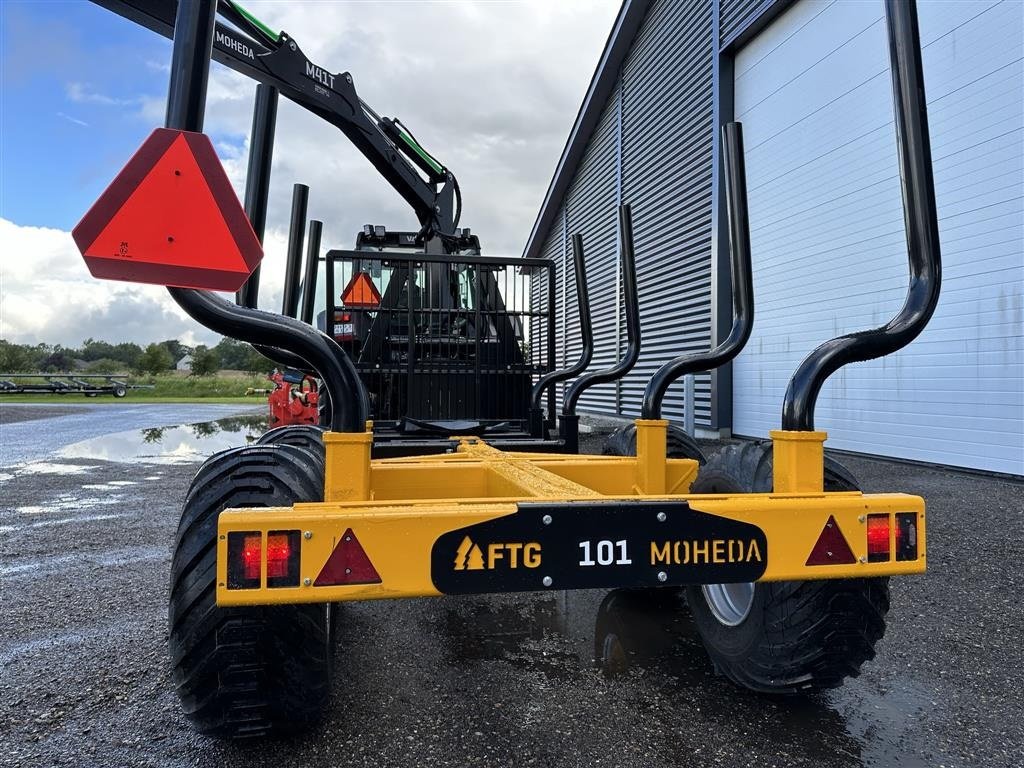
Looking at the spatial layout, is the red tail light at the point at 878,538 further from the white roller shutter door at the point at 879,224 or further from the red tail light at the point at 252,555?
the white roller shutter door at the point at 879,224

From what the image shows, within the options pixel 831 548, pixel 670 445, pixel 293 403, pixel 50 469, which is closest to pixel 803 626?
pixel 831 548

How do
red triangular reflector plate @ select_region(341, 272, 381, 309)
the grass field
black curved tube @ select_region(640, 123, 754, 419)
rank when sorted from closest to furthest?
black curved tube @ select_region(640, 123, 754, 419) → red triangular reflector plate @ select_region(341, 272, 381, 309) → the grass field

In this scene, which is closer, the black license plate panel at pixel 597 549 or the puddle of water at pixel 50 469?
the black license plate panel at pixel 597 549

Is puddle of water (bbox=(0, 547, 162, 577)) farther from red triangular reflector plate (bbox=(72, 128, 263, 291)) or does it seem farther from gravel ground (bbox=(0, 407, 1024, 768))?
red triangular reflector plate (bbox=(72, 128, 263, 291))

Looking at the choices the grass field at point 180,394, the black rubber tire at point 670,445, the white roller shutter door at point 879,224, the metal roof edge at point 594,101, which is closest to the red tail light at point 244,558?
the black rubber tire at point 670,445

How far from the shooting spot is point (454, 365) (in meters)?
5.26

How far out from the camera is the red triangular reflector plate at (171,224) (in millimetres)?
1645

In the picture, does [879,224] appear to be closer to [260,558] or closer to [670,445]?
[670,445]

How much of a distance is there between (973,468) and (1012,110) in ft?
12.5

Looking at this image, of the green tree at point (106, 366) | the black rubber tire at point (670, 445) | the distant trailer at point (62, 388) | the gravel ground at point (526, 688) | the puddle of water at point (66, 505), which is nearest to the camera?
the gravel ground at point (526, 688)

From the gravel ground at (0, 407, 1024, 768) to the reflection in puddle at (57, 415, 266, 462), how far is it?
5.36 metres

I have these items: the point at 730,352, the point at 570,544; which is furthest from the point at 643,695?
the point at 730,352

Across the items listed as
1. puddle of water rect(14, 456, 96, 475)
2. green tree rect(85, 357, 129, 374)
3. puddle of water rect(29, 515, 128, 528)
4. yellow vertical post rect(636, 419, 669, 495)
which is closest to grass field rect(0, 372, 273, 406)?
puddle of water rect(14, 456, 96, 475)

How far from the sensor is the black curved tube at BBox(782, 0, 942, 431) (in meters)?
1.98
